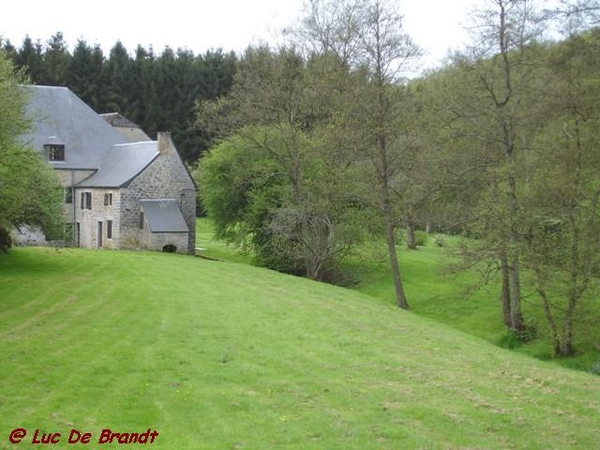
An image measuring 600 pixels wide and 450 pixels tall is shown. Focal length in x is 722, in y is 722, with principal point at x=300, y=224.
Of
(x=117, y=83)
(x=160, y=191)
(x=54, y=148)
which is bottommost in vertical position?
(x=160, y=191)

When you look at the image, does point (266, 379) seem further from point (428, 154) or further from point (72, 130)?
point (72, 130)

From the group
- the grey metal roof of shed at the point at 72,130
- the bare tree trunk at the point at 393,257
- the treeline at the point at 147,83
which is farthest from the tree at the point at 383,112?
the treeline at the point at 147,83

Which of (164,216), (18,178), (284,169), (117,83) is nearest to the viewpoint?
(18,178)

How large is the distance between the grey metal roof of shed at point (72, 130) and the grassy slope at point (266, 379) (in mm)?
25200

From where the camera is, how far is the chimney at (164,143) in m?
43.3

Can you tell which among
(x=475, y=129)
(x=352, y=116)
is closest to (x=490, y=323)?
(x=475, y=129)

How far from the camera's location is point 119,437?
32.7 ft

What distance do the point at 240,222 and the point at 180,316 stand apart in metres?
20.2

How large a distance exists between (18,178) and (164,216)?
65.8 feet

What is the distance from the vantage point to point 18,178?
23.0m

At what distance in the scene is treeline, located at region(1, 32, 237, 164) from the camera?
69312 mm

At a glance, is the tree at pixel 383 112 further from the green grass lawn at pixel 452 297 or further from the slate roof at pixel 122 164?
the slate roof at pixel 122 164

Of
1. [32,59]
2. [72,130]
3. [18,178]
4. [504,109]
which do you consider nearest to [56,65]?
[32,59]

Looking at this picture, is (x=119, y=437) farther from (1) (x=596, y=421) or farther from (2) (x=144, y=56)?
(2) (x=144, y=56)
